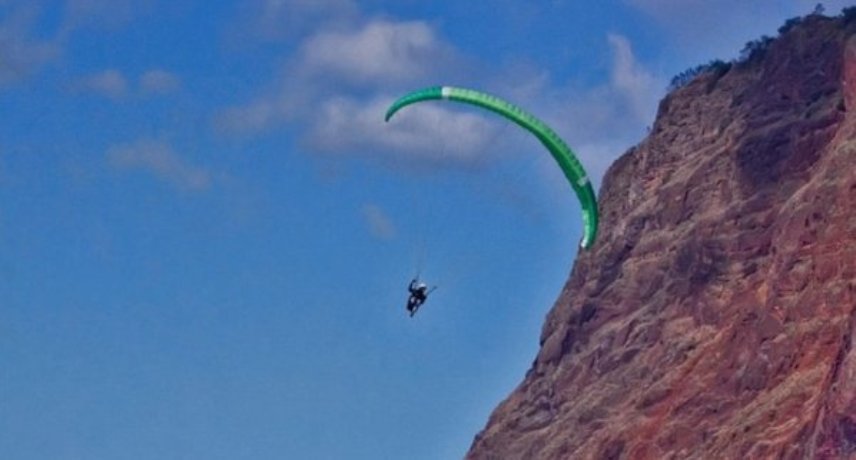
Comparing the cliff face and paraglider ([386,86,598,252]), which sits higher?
the cliff face

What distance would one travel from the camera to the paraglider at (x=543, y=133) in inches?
2687

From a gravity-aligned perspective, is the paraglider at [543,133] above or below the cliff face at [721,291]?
below

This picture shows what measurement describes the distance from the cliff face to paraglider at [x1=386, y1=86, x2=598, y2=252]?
153 feet

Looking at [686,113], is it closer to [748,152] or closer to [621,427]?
[748,152]

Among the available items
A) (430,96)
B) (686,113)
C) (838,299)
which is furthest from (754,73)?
(430,96)

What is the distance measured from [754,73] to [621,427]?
27.3m

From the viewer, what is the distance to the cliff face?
12694 centimetres

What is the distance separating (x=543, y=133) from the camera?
2739 inches

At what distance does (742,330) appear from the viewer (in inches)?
5335

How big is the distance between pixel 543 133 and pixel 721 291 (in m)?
73.3

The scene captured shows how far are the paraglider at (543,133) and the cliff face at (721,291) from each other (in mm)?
46729

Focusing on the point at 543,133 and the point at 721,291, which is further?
the point at 721,291

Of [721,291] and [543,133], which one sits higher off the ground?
[721,291]

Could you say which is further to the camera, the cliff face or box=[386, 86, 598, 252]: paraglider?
the cliff face
